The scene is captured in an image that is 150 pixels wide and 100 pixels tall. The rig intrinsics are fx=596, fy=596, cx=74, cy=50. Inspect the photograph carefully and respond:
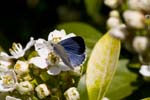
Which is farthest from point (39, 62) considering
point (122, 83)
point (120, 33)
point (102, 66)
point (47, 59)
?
point (122, 83)

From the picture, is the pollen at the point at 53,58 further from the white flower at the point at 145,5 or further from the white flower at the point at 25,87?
the white flower at the point at 145,5

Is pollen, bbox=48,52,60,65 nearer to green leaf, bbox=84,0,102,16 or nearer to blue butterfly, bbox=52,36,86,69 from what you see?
blue butterfly, bbox=52,36,86,69

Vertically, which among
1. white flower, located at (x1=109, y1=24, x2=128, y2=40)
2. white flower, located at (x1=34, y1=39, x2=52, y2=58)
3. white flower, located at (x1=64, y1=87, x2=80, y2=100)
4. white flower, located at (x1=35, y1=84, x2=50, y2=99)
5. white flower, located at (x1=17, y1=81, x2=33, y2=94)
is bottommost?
white flower, located at (x1=64, y1=87, x2=80, y2=100)

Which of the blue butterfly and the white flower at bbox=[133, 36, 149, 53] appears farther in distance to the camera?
the blue butterfly

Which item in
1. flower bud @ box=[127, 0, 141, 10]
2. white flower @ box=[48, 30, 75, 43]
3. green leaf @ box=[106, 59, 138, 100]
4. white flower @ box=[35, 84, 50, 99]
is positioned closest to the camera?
flower bud @ box=[127, 0, 141, 10]

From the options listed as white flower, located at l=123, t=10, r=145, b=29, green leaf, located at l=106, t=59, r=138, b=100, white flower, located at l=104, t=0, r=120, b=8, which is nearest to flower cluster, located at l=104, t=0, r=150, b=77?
white flower, located at l=123, t=10, r=145, b=29

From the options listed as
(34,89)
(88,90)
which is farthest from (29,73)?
(88,90)
